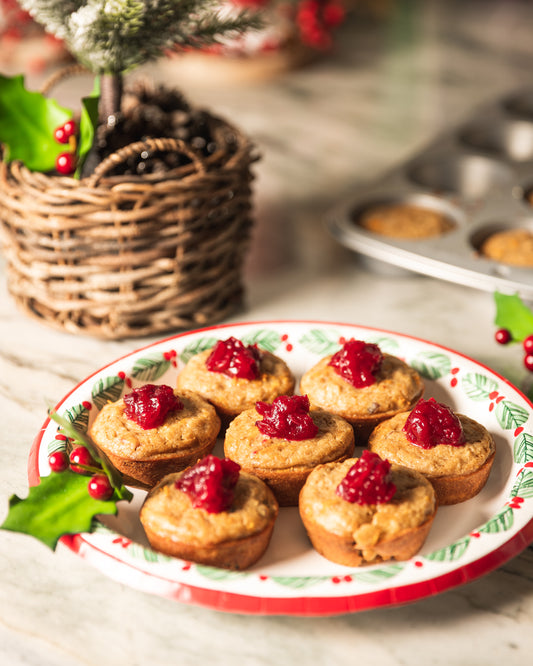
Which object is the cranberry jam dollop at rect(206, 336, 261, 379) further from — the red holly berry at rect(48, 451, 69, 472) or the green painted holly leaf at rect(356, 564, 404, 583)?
the green painted holly leaf at rect(356, 564, 404, 583)

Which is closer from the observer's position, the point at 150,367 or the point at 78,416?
the point at 78,416

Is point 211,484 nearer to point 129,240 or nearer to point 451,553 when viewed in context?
point 451,553

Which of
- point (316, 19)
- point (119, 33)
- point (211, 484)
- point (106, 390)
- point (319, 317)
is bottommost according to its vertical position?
point (319, 317)

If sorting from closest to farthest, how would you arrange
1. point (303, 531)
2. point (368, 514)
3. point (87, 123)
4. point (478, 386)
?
point (368, 514) < point (303, 531) < point (478, 386) < point (87, 123)

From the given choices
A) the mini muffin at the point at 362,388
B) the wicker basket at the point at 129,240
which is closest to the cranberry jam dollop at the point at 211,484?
the mini muffin at the point at 362,388

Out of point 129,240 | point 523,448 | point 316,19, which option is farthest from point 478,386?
point 316,19

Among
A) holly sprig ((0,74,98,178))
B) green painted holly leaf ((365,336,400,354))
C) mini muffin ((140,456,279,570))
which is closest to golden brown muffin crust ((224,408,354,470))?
mini muffin ((140,456,279,570))

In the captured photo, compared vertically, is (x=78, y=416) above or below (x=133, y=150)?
below
